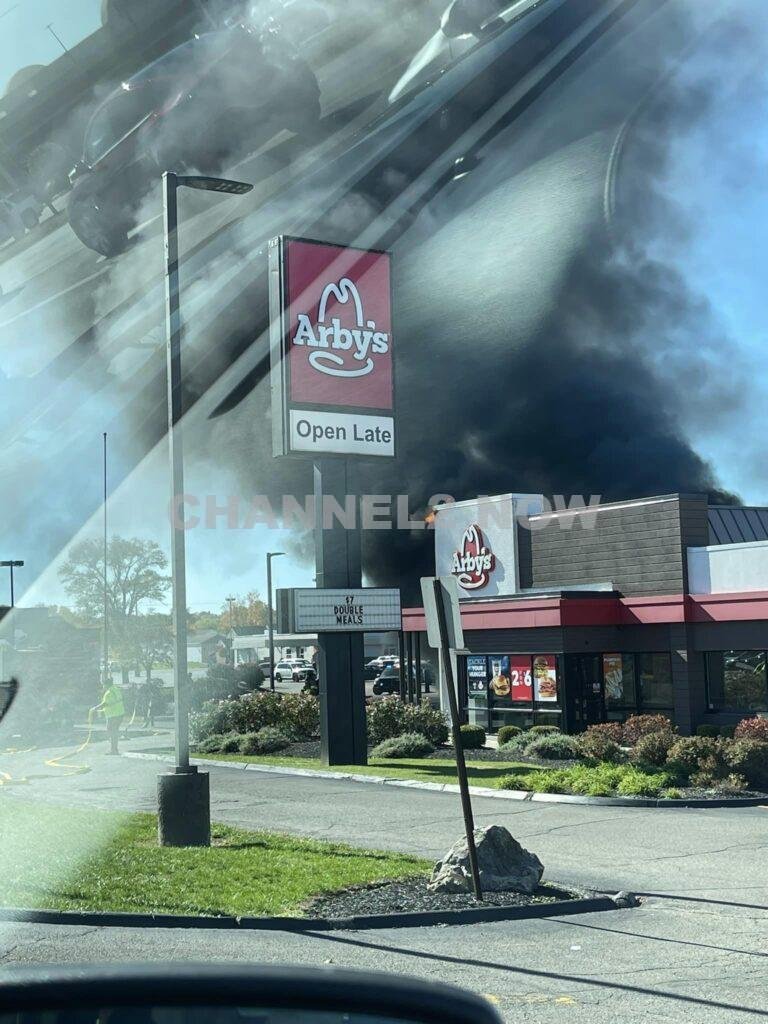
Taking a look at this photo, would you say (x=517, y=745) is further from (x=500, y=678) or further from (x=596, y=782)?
(x=596, y=782)

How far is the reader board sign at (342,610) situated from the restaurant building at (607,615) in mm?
5940

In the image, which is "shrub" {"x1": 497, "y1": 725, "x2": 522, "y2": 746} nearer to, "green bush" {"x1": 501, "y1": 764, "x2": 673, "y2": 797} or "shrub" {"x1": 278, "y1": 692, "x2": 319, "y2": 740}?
"shrub" {"x1": 278, "y1": 692, "x2": 319, "y2": 740}

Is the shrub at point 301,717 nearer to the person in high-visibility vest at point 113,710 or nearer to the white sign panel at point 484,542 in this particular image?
the person in high-visibility vest at point 113,710

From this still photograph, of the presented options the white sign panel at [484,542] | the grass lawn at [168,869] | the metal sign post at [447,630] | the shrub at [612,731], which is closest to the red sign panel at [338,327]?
the shrub at [612,731]

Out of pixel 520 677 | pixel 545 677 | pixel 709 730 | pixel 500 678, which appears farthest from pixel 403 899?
pixel 500 678

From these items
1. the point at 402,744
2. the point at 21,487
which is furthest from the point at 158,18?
the point at 402,744

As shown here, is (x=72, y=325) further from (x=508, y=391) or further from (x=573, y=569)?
(x=508, y=391)

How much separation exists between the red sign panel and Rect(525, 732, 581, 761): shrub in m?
8.31

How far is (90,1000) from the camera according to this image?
198 centimetres

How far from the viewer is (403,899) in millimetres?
10492

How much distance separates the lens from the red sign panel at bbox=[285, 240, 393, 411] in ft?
83.0

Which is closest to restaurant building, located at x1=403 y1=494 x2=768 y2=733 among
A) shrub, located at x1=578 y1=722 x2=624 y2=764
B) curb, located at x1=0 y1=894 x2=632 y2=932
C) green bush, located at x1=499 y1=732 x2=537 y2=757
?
green bush, located at x1=499 y1=732 x2=537 y2=757

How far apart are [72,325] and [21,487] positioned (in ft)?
48.6

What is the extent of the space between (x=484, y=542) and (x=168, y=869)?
81.1 ft
